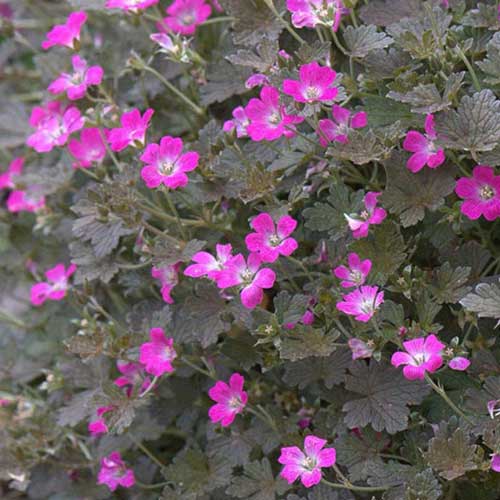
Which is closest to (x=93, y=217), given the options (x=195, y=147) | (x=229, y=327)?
(x=195, y=147)

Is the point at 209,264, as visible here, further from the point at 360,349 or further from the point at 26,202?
the point at 26,202

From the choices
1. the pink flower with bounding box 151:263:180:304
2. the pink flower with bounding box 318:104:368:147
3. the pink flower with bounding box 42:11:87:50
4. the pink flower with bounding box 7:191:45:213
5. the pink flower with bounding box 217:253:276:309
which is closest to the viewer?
the pink flower with bounding box 217:253:276:309

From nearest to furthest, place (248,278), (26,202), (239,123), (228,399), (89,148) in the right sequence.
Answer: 1. (248,278)
2. (228,399)
3. (239,123)
4. (89,148)
5. (26,202)

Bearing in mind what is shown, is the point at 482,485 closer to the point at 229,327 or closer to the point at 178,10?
the point at 229,327

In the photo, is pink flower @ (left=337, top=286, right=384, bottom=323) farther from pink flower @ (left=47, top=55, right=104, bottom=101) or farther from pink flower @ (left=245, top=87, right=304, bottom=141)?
pink flower @ (left=47, top=55, right=104, bottom=101)

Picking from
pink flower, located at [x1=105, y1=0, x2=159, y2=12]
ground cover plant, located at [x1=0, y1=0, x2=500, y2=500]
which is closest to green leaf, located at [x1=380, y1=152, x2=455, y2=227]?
ground cover plant, located at [x1=0, y1=0, x2=500, y2=500]

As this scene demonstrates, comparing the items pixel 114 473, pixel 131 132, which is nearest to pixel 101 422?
pixel 114 473

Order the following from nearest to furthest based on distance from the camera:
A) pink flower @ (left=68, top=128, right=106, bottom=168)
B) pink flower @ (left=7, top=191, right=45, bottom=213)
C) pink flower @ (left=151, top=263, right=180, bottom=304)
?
pink flower @ (left=151, top=263, right=180, bottom=304) < pink flower @ (left=68, top=128, right=106, bottom=168) < pink flower @ (left=7, top=191, right=45, bottom=213)
